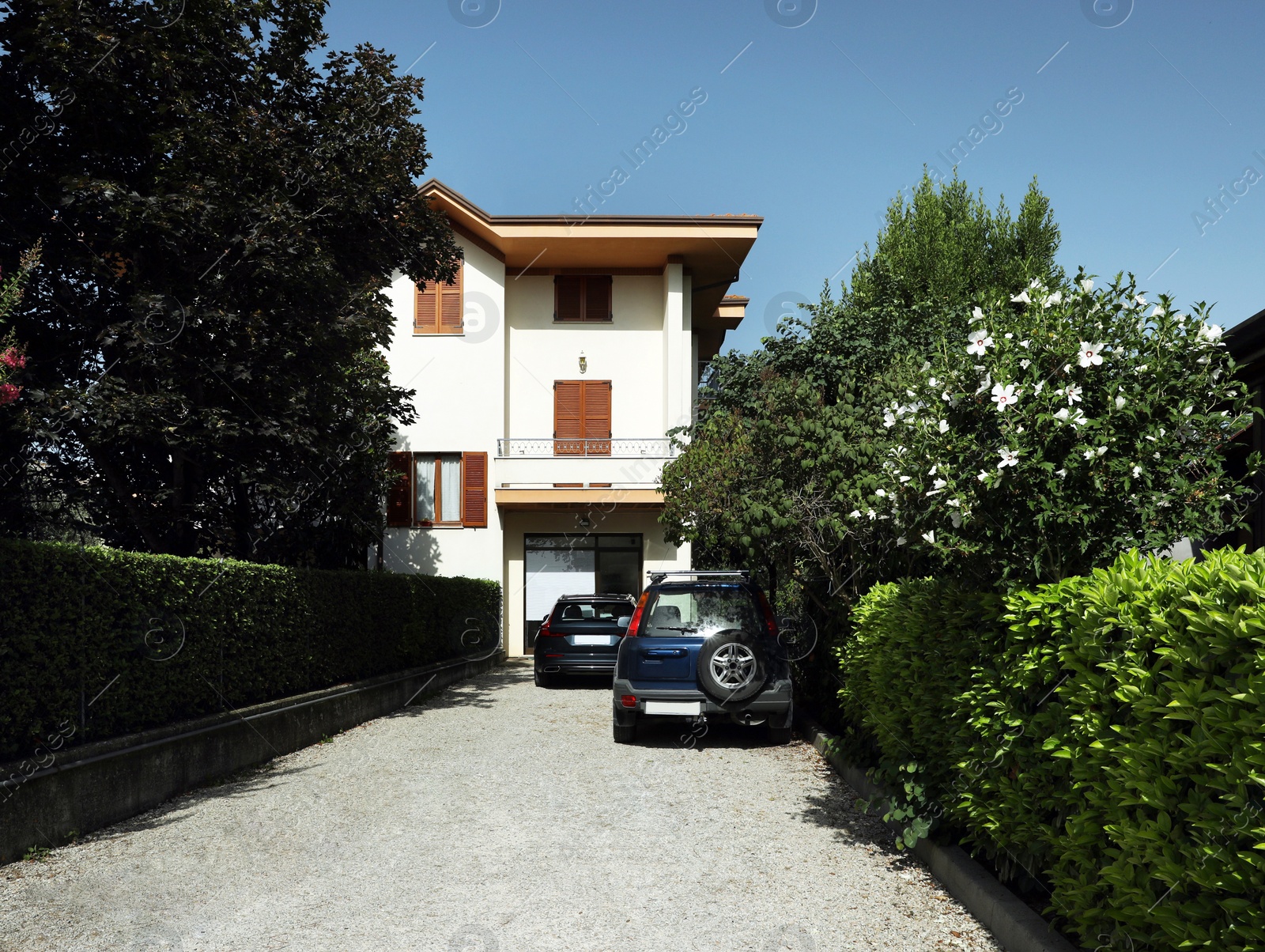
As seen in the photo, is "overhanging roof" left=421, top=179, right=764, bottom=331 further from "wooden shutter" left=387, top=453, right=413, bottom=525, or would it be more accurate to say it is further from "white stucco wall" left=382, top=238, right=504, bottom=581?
"wooden shutter" left=387, top=453, right=413, bottom=525

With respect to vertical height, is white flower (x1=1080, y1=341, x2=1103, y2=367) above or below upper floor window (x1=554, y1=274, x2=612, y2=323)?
below

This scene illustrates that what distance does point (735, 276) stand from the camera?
26641mm

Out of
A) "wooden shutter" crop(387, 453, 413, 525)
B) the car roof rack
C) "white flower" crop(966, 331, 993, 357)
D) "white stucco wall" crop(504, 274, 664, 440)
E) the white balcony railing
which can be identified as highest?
"white stucco wall" crop(504, 274, 664, 440)

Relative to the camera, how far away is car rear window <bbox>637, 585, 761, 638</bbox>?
35.8 feet

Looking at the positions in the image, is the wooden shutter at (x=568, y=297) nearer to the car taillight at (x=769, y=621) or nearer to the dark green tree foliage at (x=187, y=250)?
the dark green tree foliage at (x=187, y=250)

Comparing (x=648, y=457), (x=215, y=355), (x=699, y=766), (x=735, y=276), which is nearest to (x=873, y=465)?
(x=699, y=766)

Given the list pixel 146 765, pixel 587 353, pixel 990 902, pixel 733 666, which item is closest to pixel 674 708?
pixel 733 666

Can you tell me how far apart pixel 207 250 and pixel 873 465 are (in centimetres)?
768

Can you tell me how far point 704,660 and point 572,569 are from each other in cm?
1572

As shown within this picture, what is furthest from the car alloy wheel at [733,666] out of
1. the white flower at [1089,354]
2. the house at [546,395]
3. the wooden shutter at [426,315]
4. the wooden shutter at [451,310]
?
the wooden shutter at [426,315]

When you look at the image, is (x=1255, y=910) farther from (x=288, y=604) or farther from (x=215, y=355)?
(x=215, y=355)

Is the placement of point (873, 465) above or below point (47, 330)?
below

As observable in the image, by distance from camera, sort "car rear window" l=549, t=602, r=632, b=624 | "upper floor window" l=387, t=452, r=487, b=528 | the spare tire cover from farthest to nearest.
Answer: "upper floor window" l=387, t=452, r=487, b=528, "car rear window" l=549, t=602, r=632, b=624, the spare tire cover

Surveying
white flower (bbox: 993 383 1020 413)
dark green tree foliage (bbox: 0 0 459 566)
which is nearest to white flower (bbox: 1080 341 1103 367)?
white flower (bbox: 993 383 1020 413)
